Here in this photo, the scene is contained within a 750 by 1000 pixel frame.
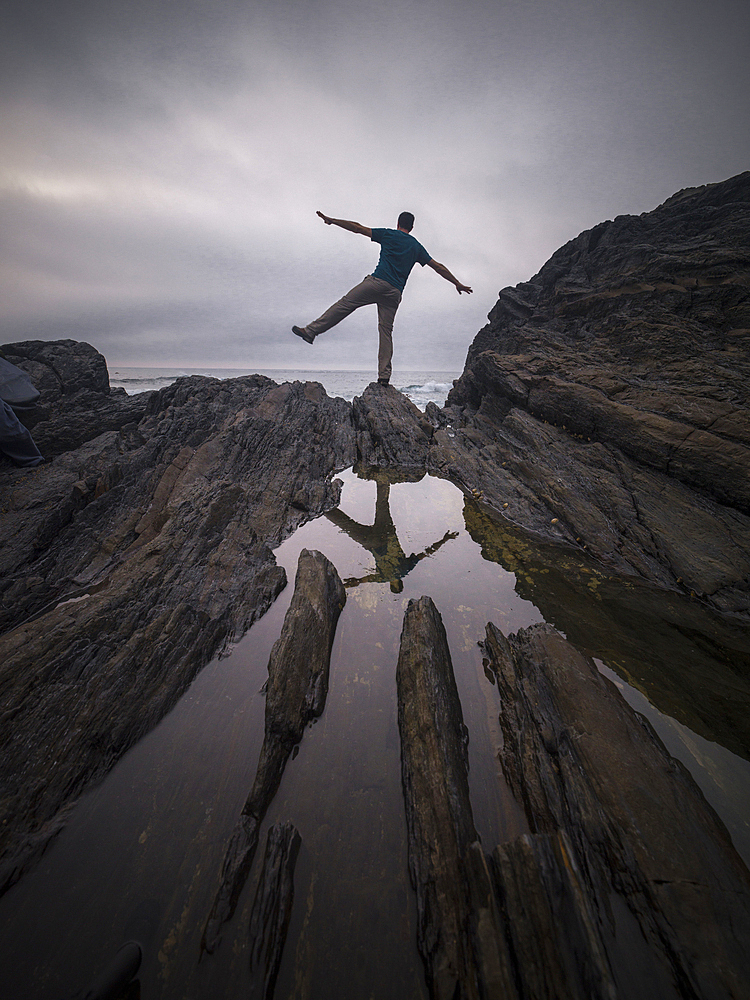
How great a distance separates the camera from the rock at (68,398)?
804cm

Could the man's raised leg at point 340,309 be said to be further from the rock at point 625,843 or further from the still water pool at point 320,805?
the rock at point 625,843

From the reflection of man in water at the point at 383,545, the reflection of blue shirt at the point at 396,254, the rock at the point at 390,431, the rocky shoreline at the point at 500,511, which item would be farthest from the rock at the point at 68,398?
the reflection of blue shirt at the point at 396,254

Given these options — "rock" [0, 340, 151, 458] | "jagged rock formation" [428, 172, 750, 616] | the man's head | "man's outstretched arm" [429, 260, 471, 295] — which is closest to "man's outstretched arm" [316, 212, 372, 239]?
the man's head

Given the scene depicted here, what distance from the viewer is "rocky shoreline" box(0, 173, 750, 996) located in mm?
2666

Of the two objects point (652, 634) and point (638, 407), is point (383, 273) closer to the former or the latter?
point (638, 407)

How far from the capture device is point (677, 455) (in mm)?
6828

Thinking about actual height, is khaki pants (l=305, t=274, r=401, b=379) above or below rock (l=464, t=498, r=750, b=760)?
above

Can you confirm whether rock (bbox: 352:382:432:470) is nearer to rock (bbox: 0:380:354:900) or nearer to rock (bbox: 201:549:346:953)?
rock (bbox: 0:380:354:900)

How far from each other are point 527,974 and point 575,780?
A: 1.16 metres

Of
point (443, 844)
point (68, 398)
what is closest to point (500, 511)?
point (443, 844)

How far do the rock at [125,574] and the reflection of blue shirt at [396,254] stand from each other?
547cm

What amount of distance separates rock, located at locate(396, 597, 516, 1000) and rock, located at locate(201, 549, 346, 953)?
88 cm

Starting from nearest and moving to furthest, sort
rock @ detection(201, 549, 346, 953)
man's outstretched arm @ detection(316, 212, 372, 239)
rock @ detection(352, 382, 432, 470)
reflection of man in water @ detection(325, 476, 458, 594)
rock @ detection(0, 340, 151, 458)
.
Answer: rock @ detection(201, 549, 346, 953), reflection of man in water @ detection(325, 476, 458, 594), rock @ detection(0, 340, 151, 458), man's outstretched arm @ detection(316, 212, 372, 239), rock @ detection(352, 382, 432, 470)

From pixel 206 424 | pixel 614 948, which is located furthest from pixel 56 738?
pixel 206 424
